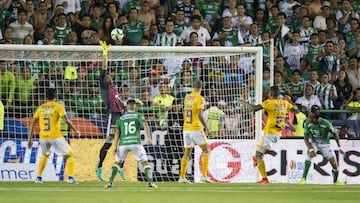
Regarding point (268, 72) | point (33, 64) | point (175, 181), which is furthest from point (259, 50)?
point (33, 64)

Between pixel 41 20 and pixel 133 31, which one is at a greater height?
pixel 41 20

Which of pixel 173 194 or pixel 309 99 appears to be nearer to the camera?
pixel 173 194

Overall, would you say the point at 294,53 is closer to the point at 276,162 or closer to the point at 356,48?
the point at 356,48

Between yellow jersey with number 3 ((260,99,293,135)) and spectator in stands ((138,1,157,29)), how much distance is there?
228 inches

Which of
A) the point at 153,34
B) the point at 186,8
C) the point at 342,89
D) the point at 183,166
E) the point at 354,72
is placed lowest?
the point at 183,166

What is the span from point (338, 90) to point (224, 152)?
4.28 m

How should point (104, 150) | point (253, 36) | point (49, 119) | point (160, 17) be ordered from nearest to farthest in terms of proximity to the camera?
point (49, 119)
point (104, 150)
point (253, 36)
point (160, 17)

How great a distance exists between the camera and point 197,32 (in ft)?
86.1

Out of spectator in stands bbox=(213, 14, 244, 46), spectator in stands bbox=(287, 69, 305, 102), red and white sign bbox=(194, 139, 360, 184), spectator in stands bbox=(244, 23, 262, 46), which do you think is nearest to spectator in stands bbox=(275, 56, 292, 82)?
spectator in stands bbox=(287, 69, 305, 102)

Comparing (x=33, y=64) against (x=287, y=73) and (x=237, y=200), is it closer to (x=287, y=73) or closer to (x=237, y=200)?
(x=287, y=73)

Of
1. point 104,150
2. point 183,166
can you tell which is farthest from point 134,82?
point 183,166

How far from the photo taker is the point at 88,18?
2586 cm

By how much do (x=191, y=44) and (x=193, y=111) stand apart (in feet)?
14.2

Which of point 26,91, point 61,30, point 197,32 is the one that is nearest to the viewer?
point 26,91
